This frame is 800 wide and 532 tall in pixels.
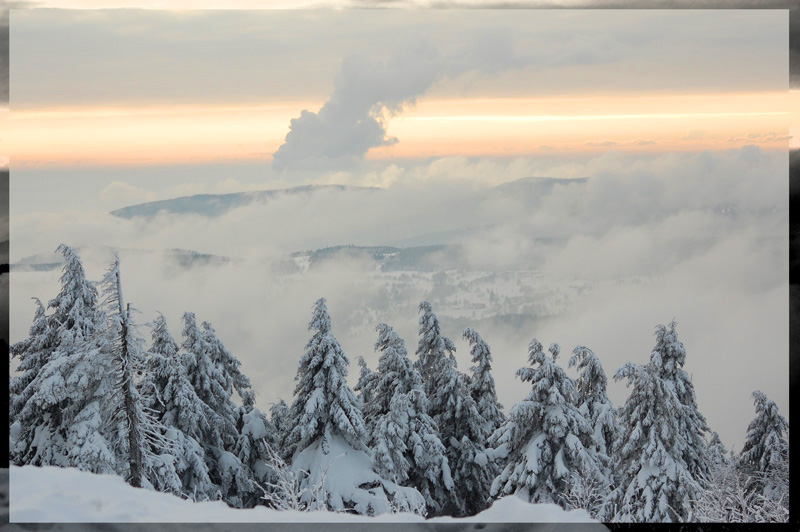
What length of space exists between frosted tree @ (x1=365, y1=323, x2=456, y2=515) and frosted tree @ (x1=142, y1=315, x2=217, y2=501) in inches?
188

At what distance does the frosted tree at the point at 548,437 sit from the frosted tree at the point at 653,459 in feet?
4.10

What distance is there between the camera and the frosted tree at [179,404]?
678 inches

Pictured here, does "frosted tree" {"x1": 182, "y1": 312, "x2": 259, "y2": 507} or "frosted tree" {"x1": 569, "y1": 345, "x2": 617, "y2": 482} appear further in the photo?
"frosted tree" {"x1": 182, "y1": 312, "x2": 259, "y2": 507}

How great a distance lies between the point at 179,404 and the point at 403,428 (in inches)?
243

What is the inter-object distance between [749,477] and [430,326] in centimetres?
961

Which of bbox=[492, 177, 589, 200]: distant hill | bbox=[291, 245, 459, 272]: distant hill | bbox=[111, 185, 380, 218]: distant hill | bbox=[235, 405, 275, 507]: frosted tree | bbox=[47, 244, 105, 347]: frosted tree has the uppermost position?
bbox=[492, 177, 589, 200]: distant hill

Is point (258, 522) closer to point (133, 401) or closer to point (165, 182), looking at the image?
point (133, 401)

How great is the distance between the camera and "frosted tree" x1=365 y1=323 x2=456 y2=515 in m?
18.4

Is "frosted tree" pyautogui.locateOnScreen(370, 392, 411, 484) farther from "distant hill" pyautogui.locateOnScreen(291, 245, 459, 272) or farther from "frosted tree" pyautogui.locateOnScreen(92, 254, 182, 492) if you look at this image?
"distant hill" pyautogui.locateOnScreen(291, 245, 459, 272)

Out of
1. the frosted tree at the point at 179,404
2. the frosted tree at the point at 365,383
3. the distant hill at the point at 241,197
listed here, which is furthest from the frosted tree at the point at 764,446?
the distant hill at the point at 241,197

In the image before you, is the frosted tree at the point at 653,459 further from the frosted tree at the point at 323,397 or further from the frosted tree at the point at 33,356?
the frosted tree at the point at 33,356

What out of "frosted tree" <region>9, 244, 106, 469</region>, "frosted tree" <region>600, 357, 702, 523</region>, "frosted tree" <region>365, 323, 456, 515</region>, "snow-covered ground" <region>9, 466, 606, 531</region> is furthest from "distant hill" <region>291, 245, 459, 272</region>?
"snow-covered ground" <region>9, 466, 606, 531</region>

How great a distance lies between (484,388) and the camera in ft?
71.6

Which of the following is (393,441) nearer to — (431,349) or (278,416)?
(431,349)
